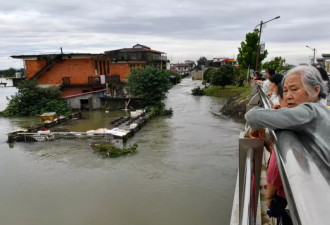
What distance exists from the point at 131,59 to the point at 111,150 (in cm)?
2969

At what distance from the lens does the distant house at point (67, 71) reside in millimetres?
24270

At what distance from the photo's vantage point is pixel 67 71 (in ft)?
81.2

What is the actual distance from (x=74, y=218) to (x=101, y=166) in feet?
11.7

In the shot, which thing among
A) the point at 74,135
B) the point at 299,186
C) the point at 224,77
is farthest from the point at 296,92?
the point at 224,77

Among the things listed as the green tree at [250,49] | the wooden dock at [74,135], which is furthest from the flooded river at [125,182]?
the green tree at [250,49]

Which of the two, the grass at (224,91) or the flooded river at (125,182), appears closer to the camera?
the flooded river at (125,182)

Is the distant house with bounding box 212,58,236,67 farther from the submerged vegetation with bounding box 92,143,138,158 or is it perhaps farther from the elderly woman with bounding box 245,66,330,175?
the elderly woman with bounding box 245,66,330,175

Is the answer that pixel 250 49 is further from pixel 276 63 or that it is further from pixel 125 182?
pixel 125 182

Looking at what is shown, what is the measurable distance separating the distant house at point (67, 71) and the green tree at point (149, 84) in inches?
165

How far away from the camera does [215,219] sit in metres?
7.48

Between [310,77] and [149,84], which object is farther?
[149,84]

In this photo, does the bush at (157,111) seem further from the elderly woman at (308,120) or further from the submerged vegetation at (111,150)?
the elderly woman at (308,120)

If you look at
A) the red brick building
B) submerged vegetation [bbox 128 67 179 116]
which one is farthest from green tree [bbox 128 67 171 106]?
the red brick building

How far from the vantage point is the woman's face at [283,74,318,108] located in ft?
5.34
